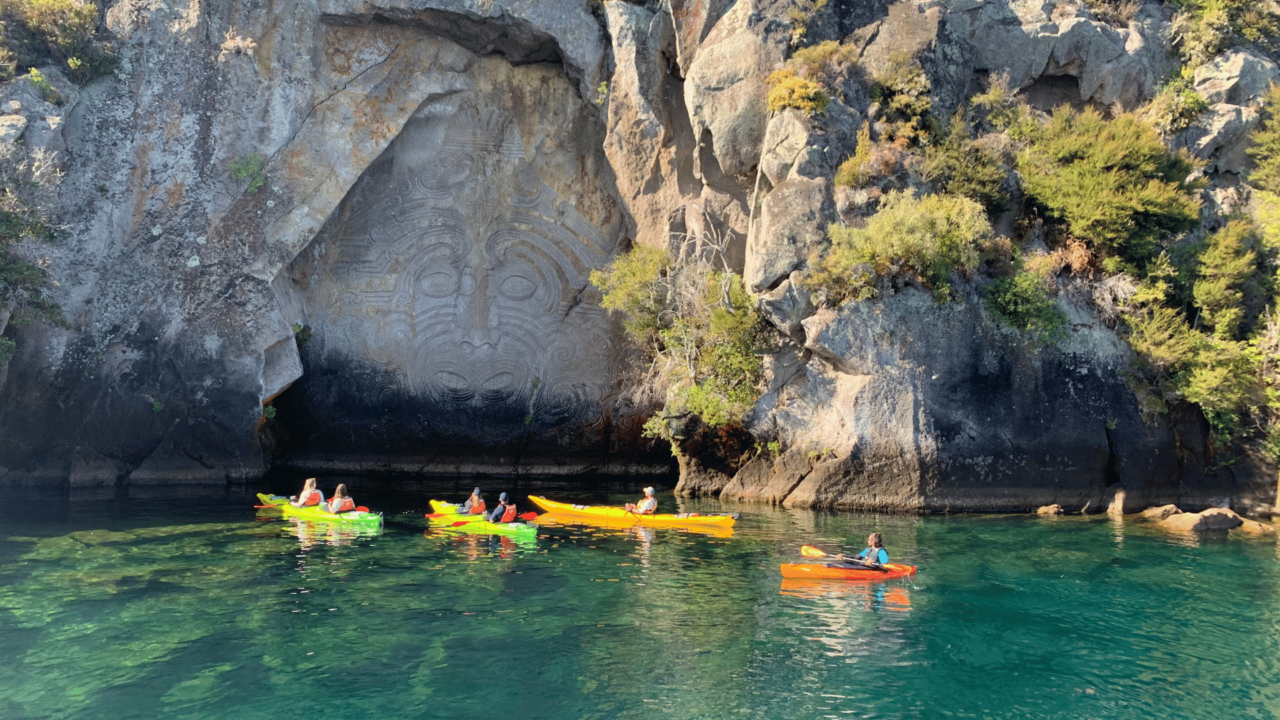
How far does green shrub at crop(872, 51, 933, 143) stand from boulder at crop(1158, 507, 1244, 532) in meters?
10.5

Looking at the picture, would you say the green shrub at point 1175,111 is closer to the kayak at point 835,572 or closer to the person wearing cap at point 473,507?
the kayak at point 835,572

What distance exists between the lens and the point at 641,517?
18812mm

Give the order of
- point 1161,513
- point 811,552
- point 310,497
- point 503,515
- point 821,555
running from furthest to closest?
point 1161,513
point 310,497
point 503,515
point 811,552
point 821,555

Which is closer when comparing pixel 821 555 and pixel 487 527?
pixel 821 555

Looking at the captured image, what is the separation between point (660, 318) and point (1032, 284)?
367 inches

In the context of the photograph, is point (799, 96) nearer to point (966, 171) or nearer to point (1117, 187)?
point (966, 171)

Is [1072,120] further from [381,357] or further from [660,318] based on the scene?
[381,357]

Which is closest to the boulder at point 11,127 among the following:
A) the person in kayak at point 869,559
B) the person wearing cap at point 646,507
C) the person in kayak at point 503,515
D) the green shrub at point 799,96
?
the person in kayak at point 503,515

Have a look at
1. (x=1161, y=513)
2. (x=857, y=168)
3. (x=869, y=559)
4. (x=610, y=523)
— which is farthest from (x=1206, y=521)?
(x=610, y=523)

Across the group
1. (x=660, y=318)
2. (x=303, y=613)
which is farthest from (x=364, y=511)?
(x=660, y=318)

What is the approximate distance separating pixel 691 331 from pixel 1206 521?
11.9 meters

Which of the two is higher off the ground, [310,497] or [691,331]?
[691,331]

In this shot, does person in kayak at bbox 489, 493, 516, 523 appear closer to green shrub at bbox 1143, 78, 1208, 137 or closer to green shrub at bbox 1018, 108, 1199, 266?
green shrub at bbox 1018, 108, 1199, 266

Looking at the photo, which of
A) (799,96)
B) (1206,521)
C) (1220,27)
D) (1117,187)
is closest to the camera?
(1206,521)
